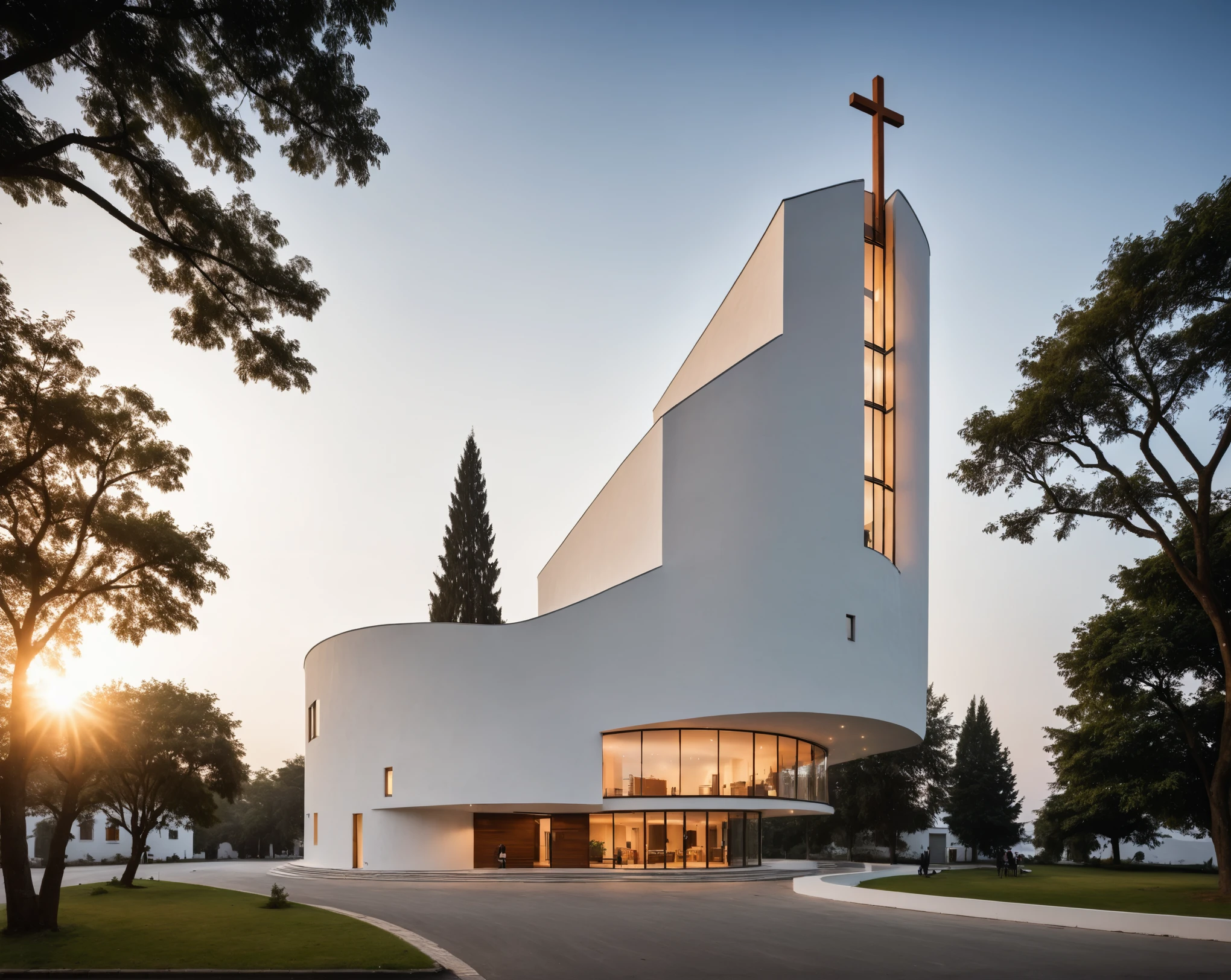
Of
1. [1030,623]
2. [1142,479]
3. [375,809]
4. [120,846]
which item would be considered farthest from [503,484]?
[1030,623]

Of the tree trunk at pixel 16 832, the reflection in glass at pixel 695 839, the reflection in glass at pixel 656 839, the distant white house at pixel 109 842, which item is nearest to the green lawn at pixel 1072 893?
the reflection in glass at pixel 695 839

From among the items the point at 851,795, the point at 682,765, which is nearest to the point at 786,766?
the point at 682,765

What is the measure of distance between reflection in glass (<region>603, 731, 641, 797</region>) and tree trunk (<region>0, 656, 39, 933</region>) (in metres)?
19.7

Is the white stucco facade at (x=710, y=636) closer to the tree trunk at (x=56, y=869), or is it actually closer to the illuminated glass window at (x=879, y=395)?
the illuminated glass window at (x=879, y=395)

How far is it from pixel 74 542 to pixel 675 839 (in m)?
22.5

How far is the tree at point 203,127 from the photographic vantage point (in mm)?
7531

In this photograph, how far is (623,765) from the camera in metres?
30.9

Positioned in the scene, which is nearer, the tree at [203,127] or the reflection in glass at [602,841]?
the tree at [203,127]

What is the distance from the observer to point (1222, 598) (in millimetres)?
23469

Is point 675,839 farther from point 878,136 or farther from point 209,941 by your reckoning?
point 878,136

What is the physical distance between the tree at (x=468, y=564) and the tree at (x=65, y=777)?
77.9ft

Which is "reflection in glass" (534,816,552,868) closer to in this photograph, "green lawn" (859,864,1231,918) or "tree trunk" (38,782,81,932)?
"green lawn" (859,864,1231,918)

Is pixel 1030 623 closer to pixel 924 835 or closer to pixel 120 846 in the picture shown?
pixel 924 835

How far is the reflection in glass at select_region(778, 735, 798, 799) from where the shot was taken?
107ft
